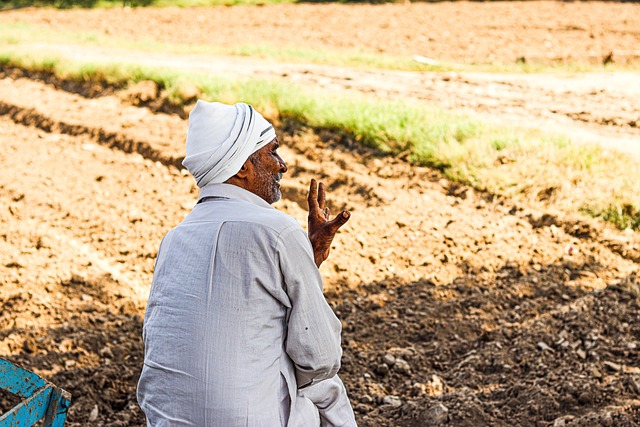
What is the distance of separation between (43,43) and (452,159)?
29.1 feet

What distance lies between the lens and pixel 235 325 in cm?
253

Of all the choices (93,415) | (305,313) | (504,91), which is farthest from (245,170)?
(504,91)

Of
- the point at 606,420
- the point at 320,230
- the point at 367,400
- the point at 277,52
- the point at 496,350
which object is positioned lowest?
the point at 367,400

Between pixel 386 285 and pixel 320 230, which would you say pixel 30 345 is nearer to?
pixel 386 285

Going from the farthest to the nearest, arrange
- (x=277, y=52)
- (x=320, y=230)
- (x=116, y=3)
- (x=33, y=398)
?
(x=116, y=3) → (x=277, y=52) → (x=33, y=398) → (x=320, y=230)

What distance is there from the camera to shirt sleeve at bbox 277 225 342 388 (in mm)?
2576

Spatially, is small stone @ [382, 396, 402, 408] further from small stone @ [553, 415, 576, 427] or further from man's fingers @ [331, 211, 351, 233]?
man's fingers @ [331, 211, 351, 233]

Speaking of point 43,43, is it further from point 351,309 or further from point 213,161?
point 213,161

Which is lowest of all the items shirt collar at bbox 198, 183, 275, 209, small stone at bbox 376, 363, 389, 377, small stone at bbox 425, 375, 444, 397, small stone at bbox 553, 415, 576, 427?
small stone at bbox 376, 363, 389, 377

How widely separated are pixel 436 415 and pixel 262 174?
1.83 meters

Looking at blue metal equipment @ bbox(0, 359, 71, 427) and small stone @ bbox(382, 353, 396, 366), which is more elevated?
blue metal equipment @ bbox(0, 359, 71, 427)

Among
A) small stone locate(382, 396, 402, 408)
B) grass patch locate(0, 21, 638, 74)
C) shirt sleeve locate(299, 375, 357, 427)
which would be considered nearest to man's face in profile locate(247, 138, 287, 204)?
shirt sleeve locate(299, 375, 357, 427)

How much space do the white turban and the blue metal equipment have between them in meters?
1.00

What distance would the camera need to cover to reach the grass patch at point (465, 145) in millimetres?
6461
